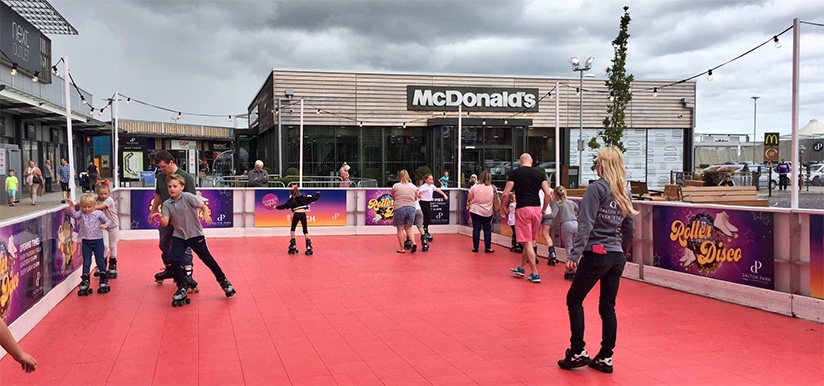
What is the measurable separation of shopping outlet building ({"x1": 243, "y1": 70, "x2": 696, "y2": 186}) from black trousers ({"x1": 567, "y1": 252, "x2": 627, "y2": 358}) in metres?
22.2

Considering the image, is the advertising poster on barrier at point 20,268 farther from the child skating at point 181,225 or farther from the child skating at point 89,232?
the child skating at point 181,225

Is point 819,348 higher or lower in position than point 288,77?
lower

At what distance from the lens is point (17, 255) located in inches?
252

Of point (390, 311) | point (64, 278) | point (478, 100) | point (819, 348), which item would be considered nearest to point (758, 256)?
point (819, 348)

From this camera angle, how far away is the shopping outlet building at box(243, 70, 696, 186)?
28281 mm

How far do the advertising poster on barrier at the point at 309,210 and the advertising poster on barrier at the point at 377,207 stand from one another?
0.62 m

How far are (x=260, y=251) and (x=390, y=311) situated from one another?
6.24 m

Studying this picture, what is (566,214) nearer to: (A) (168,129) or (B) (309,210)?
(B) (309,210)

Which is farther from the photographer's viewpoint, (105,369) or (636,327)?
(636,327)

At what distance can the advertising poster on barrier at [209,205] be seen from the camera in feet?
50.2

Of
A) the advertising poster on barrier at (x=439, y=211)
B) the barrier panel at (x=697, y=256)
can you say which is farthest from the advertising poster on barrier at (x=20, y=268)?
the advertising poster on barrier at (x=439, y=211)


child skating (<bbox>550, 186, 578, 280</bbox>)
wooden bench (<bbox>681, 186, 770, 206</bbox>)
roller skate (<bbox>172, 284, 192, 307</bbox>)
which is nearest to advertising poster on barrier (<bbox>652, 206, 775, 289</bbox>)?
child skating (<bbox>550, 186, 578, 280</bbox>)

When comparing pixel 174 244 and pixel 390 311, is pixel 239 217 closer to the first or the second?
pixel 174 244

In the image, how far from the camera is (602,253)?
5156mm
